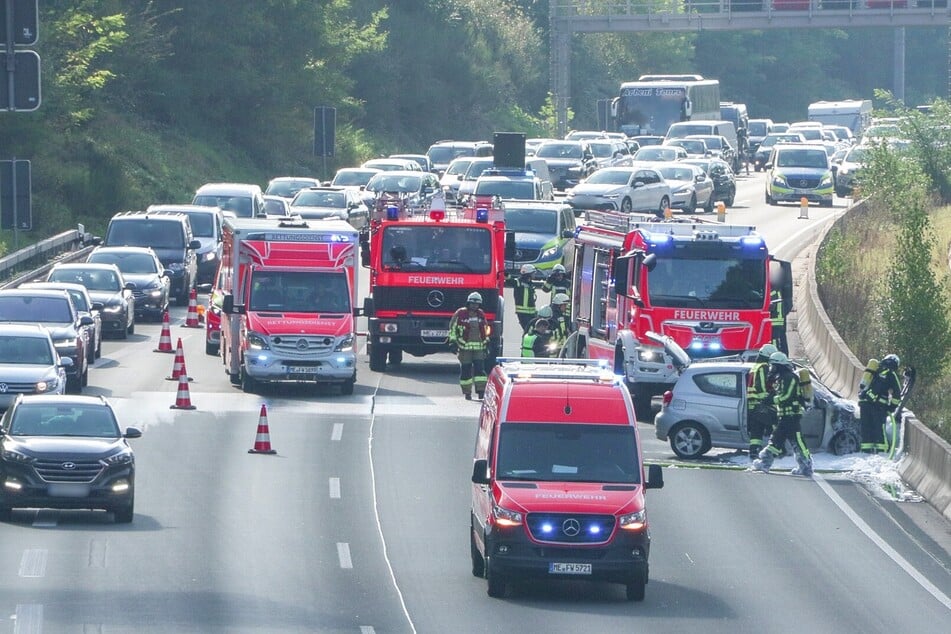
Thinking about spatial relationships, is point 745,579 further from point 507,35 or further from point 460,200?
point 507,35

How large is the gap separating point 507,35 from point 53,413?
8317 cm

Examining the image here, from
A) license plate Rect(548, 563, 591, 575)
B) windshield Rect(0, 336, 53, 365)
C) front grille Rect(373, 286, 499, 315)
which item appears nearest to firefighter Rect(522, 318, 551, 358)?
front grille Rect(373, 286, 499, 315)

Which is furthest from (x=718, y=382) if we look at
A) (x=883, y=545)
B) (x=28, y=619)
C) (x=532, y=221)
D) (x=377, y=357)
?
(x=532, y=221)

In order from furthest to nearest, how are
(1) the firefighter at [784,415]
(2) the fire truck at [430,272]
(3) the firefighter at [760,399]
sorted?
(2) the fire truck at [430,272], (3) the firefighter at [760,399], (1) the firefighter at [784,415]

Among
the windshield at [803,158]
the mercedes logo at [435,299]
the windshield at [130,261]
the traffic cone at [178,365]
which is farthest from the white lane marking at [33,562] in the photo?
the windshield at [803,158]

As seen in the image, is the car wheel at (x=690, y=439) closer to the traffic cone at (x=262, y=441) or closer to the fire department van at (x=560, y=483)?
the traffic cone at (x=262, y=441)

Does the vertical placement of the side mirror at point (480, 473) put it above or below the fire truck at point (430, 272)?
below

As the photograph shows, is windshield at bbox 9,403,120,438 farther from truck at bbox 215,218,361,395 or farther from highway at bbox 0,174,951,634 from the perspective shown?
truck at bbox 215,218,361,395

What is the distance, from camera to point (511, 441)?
16.5m

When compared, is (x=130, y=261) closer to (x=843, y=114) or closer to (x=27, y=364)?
(x=27, y=364)

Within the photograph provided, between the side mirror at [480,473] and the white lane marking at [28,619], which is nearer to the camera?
the white lane marking at [28,619]

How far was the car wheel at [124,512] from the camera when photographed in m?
19.2

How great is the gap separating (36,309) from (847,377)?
12.9m

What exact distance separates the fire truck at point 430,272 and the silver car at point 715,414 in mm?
6752
